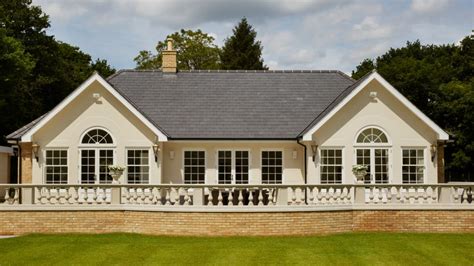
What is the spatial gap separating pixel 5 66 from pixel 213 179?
21832 millimetres

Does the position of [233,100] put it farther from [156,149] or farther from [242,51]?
[242,51]

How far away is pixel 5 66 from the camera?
42.5 metres

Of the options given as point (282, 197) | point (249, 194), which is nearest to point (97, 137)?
point (249, 194)

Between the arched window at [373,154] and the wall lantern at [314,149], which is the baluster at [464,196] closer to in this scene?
the arched window at [373,154]

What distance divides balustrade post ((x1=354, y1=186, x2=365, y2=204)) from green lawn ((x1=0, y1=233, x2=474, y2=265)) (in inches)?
47.7

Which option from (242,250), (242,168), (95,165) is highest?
(95,165)

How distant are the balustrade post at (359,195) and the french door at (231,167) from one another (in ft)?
20.6

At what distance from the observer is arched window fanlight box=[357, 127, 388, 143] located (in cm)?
2641

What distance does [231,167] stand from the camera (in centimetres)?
2731

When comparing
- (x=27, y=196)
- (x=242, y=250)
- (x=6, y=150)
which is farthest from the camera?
(x=6, y=150)

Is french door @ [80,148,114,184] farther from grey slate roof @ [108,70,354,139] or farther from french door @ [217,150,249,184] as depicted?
french door @ [217,150,249,184]

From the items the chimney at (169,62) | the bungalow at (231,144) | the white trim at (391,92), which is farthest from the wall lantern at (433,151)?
the chimney at (169,62)

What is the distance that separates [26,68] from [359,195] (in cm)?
2877

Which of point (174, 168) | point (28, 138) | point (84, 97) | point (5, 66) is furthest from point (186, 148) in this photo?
point (5, 66)
